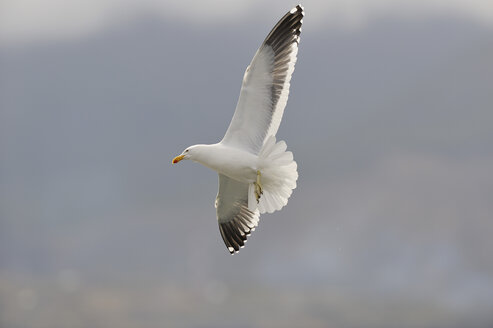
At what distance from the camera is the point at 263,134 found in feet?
30.3

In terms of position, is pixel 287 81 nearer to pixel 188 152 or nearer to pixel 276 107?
pixel 276 107

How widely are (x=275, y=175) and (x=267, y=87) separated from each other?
97 centimetres

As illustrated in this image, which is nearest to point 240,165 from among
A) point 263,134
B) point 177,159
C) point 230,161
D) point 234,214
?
point 230,161

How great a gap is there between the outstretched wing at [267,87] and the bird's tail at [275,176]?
0.43 metres

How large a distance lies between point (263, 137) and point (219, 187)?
101 centimetres

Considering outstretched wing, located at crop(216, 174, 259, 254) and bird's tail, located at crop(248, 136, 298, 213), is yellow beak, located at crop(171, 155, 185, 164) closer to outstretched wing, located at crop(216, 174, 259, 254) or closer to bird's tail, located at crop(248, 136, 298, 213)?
outstretched wing, located at crop(216, 174, 259, 254)

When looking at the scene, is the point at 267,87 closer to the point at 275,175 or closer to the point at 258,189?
the point at 275,175

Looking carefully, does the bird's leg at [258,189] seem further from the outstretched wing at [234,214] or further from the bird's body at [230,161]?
the outstretched wing at [234,214]

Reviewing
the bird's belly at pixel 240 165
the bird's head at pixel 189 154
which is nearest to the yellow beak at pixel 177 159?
the bird's head at pixel 189 154

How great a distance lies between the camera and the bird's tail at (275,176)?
8688mm

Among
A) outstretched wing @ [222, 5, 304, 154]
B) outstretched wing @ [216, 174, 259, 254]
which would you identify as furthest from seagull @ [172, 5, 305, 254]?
outstretched wing @ [216, 174, 259, 254]

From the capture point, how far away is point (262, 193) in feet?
29.8

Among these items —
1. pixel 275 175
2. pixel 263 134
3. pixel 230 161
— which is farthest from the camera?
pixel 263 134

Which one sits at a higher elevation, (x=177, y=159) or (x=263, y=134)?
(x=263, y=134)
